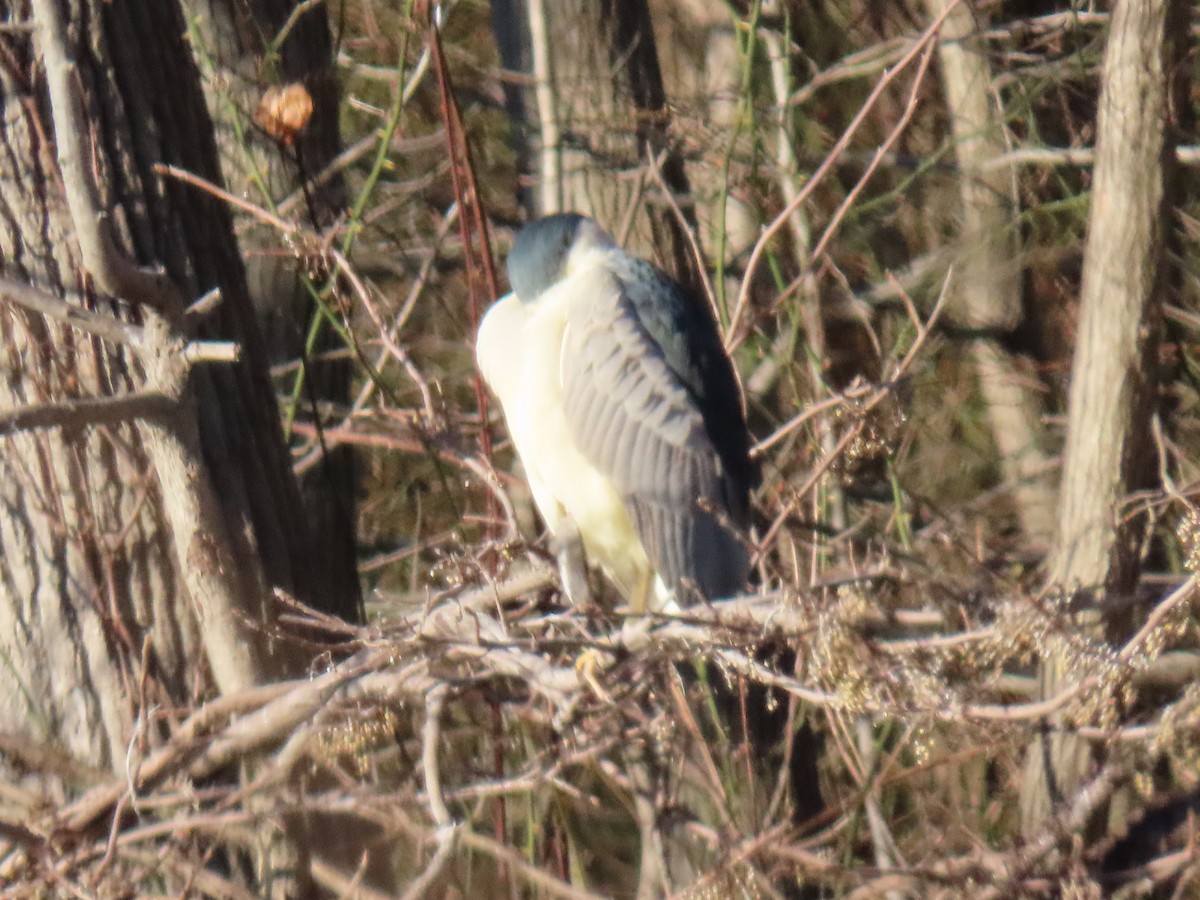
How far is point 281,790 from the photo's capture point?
3.07 m

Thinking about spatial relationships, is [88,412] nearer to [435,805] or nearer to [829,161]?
[435,805]

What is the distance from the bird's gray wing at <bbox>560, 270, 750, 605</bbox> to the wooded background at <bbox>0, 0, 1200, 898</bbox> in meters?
0.23

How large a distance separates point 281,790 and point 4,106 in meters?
1.42

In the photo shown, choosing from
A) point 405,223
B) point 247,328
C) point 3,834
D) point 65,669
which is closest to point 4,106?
point 247,328

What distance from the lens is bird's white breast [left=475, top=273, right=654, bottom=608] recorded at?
11.9 feet

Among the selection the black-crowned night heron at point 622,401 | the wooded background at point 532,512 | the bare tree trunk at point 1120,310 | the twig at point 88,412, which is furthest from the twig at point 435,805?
the bare tree trunk at point 1120,310

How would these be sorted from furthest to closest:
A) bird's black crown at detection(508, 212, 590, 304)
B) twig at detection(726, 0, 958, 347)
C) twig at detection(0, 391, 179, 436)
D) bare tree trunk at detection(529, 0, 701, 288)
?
bare tree trunk at detection(529, 0, 701, 288)
bird's black crown at detection(508, 212, 590, 304)
twig at detection(726, 0, 958, 347)
twig at detection(0, 391, 179, 436)

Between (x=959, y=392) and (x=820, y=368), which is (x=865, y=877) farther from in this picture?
(x=959, y=392)

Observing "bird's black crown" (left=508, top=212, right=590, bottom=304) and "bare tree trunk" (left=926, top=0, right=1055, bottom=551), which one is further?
"bare tree trunk" (left=926, top=0, right=1055, bottom=551)

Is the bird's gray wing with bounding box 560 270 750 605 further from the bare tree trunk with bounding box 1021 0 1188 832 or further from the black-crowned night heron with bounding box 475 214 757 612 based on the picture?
the bare tree trunk with bounding box 1021 0 1188 832

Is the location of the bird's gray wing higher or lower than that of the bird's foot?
higher

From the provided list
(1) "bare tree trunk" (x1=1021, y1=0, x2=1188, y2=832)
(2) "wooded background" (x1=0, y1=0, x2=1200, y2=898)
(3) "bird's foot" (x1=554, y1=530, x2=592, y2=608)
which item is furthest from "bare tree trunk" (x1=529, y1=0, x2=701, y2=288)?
(1) "bare tree trunk" (x1=1021, y1=0, x2=1188, y2=832)

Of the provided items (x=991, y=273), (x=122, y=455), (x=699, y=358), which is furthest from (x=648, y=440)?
(x=991, y=273)

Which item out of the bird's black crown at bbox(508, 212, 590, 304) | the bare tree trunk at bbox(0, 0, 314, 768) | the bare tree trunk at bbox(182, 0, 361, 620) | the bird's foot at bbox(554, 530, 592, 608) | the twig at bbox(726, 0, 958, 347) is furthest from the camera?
the bare tree trunk at bbox(182, 0, 361, 620)
